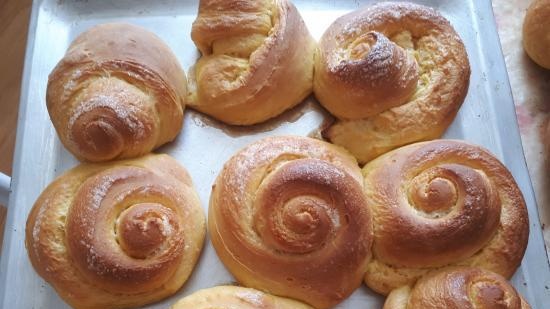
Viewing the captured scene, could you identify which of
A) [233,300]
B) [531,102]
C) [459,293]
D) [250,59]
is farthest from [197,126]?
[531,102]

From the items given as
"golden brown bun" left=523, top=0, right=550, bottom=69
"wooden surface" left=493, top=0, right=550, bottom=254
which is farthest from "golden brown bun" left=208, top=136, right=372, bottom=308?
"golden brown bun" left=523, top=0, right=550, bottom=69

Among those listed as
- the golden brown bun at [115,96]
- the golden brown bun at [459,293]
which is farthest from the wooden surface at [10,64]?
the golden brown bun at [459,293]

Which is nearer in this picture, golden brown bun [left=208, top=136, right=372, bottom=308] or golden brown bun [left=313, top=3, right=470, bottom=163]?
golden brown bun [left=208, top=136, right=372, bottom=308]

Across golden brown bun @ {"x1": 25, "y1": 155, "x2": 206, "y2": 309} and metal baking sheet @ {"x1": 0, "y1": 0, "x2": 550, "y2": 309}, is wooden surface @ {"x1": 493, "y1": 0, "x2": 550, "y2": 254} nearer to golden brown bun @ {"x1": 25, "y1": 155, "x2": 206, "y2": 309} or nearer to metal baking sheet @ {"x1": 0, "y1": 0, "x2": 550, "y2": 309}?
metal baking sheet @ {"x1": 0, "y1": 0, "x2": 550, "y2": 309}

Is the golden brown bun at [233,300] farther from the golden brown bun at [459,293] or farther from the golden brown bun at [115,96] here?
the golden brown bun at [115,96]

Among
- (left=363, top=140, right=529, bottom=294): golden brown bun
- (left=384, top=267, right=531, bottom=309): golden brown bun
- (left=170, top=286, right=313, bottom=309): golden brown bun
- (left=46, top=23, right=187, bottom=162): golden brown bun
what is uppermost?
(left=46, top=23, right=187, bottom=162): golden brown bun

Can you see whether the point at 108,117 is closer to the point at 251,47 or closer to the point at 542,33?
the point at 251,47

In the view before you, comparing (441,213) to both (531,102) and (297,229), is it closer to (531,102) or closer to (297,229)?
(297,229)
